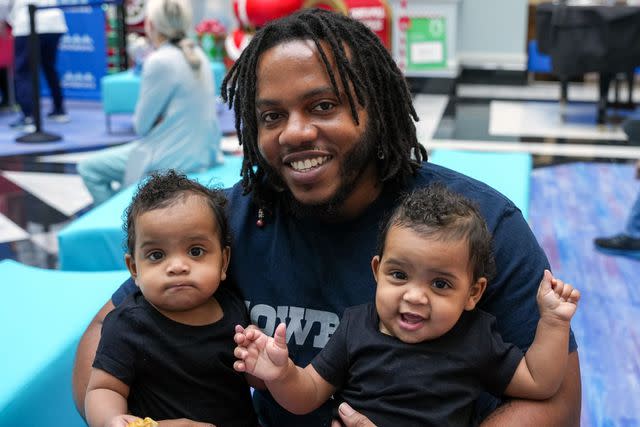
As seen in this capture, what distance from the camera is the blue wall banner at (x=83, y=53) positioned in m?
9.02

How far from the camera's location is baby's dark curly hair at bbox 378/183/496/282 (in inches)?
55.8

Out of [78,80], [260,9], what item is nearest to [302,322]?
[260,9]

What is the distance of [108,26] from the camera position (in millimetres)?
9766

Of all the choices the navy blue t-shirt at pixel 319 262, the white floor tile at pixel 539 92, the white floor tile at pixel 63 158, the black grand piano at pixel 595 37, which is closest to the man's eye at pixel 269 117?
the navy blue t-shirt at pixel 319 262

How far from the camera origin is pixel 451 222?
1.42 m

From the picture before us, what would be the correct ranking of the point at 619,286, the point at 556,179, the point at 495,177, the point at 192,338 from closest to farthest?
the point at 192,338
the point at 495,177
the point at 619,286
the point at 556,179

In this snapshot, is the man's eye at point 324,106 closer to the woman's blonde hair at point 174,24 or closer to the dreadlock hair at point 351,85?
the dreadlock hair at point 351,85

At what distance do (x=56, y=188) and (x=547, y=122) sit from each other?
17.1 feet

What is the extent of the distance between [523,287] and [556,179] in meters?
5.04

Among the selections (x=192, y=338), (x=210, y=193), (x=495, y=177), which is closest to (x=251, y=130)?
(x=210, y=193)

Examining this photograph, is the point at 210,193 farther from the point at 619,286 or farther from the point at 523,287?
the point at 619,286

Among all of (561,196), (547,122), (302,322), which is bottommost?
(547,122)

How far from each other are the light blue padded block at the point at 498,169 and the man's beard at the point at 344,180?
1598 mm

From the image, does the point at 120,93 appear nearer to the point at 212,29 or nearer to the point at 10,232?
the point at 212,29
